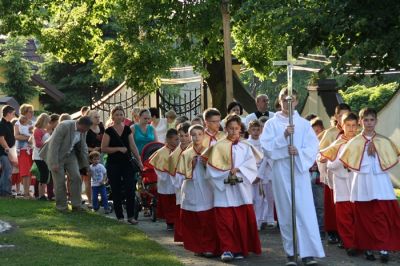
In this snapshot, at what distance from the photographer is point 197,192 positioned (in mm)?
12664

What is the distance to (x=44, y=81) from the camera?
47.9 meters

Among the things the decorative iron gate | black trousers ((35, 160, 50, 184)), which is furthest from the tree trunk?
black trousers ((35, 160, 50, 184))

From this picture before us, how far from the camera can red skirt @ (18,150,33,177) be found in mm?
19891

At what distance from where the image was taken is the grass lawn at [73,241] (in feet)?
37.5

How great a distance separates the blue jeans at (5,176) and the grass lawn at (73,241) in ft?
9.09

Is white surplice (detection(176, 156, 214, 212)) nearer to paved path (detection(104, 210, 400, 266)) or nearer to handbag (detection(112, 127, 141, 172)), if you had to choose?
paved path (detection(104, 210, 400, 266))

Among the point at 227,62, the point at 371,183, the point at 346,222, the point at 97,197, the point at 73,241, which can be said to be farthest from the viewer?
the point at 227,62

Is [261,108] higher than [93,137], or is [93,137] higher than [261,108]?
[261,108]

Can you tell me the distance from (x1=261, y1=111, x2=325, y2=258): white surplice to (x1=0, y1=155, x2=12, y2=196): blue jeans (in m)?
9.01

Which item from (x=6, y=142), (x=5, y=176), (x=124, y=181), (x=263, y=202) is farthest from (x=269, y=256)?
(x=5, y=176)

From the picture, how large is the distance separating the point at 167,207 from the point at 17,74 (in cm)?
3033

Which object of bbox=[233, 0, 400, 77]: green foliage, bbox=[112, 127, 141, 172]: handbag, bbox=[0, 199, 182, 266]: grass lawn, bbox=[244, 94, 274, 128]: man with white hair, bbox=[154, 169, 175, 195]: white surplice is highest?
bbox=[233, 0, 400, 77]: green foliage

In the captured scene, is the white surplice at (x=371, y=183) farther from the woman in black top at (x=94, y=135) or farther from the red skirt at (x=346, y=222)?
the woman in black top at (x=94, y=135)

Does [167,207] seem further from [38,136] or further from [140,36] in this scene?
[140,36]
